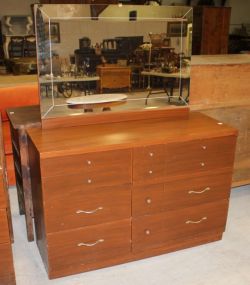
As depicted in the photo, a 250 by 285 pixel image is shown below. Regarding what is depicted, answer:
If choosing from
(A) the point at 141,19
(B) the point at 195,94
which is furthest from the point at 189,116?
(A) the point at 141,19

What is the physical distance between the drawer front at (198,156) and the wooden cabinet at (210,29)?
20.3 feet

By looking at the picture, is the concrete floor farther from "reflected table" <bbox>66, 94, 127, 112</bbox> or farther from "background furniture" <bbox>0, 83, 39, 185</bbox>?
"background furniture" <bbox>0, 83, 39, 185</bbox>

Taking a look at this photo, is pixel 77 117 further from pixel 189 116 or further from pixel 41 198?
pixel 189 116

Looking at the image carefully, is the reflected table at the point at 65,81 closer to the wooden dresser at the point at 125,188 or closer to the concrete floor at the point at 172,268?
the wooden dresser at the point at 125,188

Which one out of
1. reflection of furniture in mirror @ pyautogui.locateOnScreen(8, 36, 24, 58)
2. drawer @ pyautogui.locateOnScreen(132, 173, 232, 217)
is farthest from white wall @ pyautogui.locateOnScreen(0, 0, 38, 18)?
drawer @ pyautogui.locateOnScreen(132, 173, 232, 217)

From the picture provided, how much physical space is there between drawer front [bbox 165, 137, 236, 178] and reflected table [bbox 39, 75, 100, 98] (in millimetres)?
614

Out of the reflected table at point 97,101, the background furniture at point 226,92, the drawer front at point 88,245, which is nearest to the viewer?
the drawer front at point 88,245

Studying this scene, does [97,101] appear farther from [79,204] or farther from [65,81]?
[79,204]

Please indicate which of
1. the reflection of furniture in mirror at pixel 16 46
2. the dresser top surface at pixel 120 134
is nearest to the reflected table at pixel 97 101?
the dresser top surface at pixel 120 134

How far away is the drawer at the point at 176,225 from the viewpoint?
6.16ft

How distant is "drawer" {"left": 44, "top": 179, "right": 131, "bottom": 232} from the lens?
63.7 inches

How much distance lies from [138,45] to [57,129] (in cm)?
69

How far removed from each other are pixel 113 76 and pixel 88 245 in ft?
3.16

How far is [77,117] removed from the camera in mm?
1912
